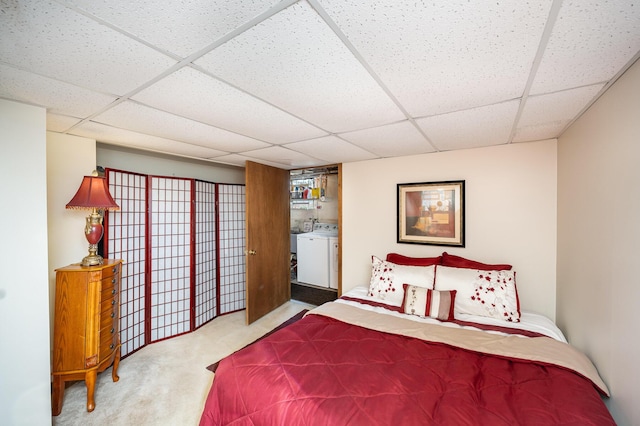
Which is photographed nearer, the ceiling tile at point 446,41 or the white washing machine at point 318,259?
the ceiling tile at point 446,41

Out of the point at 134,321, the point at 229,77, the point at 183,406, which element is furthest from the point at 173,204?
the point at 229,77

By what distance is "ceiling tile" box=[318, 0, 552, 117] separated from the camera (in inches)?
30.7

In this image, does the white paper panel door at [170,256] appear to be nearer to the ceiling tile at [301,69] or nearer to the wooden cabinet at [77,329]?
the wooden cabinet at [77,329]

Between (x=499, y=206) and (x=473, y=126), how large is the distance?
103 centimetres

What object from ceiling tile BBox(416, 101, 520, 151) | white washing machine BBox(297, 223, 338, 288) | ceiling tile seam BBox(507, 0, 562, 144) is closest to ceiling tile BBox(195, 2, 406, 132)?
ceiling tile BBox(416, 101, 520, 151)

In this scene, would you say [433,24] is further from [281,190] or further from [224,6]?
[281,190]

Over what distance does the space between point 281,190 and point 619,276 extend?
11.0 feet

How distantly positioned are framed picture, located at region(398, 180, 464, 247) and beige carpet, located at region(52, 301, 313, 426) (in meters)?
2.19

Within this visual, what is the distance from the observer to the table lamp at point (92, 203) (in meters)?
1.95

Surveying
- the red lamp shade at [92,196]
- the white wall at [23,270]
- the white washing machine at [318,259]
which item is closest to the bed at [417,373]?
the white wall at [23,270]

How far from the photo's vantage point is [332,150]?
2662 mm

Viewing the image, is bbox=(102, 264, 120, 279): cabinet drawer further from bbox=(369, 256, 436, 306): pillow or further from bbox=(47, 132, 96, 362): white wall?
bbox=(369, 256, 436, 306): pillow

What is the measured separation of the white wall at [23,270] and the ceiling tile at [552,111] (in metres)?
3.05

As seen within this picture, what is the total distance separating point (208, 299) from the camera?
3.36 metres
